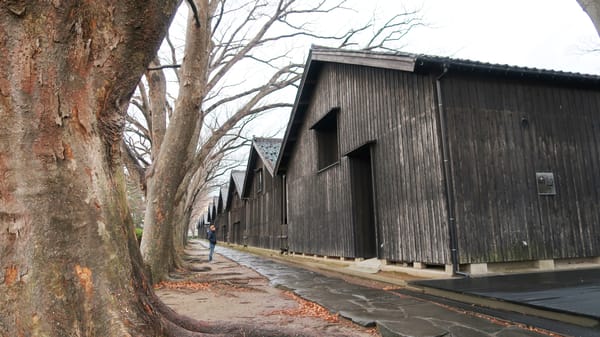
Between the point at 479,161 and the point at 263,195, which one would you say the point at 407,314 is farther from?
the point at 263,195

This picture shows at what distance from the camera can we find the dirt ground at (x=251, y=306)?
15.7ft

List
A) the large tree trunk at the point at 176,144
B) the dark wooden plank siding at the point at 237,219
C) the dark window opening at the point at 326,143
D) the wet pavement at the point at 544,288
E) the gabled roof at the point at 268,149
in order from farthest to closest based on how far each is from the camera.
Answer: the dark wooden plank siding at the point at 237,219, the gabled roof at the point at 268,149, the dark window opening at the point at 326,143, the large tree trunk at the point at 176,144, the wet pavement at the point at 544,288

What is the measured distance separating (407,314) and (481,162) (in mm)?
4007

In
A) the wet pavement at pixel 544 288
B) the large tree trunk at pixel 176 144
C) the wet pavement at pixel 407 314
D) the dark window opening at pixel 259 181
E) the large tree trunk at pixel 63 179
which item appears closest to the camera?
the large tree trunk at pixel 63 179

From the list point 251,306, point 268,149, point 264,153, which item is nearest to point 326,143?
point 264,153

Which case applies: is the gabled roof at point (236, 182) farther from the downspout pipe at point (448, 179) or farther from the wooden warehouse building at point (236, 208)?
the downspout pipe at point (448, 179)

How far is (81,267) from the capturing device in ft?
7.61

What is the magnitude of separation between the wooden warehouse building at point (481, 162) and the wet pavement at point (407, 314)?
5.50 ft

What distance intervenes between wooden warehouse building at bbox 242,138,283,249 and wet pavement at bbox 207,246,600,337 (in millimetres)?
12410

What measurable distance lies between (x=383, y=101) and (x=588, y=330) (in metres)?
6.92

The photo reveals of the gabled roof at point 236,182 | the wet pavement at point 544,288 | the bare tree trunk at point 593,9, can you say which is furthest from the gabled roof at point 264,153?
the bare tree trunk at point 593,9

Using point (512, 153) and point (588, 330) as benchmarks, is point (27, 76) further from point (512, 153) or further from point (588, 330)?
point (512, 153)

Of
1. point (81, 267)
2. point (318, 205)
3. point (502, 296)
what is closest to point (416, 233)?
point (502, 296)

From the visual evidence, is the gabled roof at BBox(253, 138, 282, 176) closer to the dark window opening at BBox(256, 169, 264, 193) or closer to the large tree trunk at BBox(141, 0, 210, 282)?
the dark window opening at BBox(256, 169, 264, 193)
